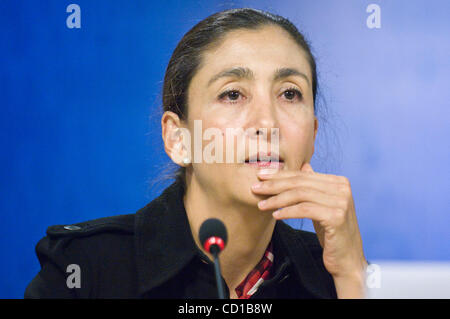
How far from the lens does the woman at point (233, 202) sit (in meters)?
1.28

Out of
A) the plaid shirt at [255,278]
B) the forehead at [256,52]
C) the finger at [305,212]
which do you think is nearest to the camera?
the finger at [305,212]

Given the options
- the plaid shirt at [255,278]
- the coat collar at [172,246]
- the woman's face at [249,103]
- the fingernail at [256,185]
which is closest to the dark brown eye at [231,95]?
the woman's face at [249,103]

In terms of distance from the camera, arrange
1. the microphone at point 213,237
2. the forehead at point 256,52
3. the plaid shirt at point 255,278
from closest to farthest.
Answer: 1. the microphone at point 213,237
2. the forehead at point 256,52
3. the plaid shirt at point 255,278

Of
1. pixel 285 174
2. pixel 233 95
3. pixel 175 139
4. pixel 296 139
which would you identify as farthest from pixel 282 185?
pixel 175 139

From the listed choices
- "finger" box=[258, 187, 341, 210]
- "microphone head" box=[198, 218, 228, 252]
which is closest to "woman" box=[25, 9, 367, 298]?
"finger" box=[258, 187, 341, 210]

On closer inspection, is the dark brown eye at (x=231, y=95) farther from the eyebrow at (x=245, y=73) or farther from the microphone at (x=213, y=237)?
the microphone at (x=213, y=237)

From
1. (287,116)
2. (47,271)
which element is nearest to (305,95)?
(287,116)

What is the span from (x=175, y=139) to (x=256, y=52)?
1.26 ft

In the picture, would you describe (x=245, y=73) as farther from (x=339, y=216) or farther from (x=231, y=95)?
(x=339, y=216)

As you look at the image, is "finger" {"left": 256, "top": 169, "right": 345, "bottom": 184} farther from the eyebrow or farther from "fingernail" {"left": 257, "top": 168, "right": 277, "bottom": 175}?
the eyebrow

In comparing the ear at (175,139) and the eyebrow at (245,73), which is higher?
the eyebrow at (245,73)

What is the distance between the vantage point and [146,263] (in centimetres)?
136
